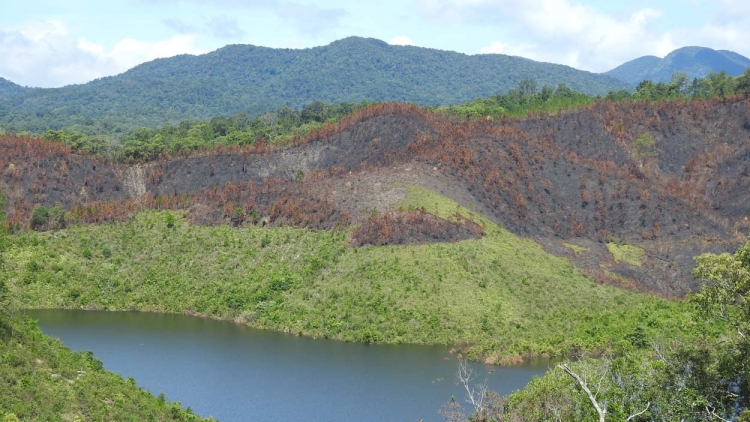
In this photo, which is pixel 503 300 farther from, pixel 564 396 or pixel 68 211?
pixel 68 211

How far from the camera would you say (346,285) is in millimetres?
70188

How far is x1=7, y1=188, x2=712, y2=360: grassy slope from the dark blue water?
2.83 meters

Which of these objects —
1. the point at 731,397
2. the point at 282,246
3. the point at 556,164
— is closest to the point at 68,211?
the point at 282,246

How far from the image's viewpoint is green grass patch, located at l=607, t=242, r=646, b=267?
82.6 meters

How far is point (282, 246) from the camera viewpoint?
78.9 m

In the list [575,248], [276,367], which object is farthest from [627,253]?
[276,367]

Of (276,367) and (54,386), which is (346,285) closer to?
(276,367)

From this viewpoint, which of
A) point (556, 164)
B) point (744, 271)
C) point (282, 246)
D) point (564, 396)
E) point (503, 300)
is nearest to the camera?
point (744, 271)

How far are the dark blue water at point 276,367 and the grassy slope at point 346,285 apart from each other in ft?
9.30

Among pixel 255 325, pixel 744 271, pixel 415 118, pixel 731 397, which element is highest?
pixel 415 118

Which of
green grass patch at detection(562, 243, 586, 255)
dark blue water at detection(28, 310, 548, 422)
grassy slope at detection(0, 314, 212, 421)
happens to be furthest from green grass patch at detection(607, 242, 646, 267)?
grassy slope at detection(0, 314, 212, 421)

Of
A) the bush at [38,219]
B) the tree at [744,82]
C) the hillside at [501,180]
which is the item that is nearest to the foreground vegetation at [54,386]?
the hillside at [501,180]

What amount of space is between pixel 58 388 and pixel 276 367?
857 inches

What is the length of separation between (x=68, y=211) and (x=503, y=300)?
49.8 meters
